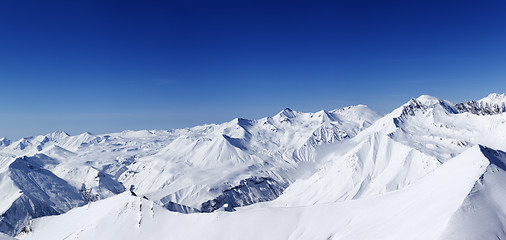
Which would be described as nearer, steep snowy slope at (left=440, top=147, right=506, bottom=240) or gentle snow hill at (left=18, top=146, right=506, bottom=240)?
steep snowy slope at (left=440, top=147, right=506, bottom=240)

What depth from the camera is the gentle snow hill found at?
190ft

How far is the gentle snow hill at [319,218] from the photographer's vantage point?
57.9 metres

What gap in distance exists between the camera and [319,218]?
83.3m

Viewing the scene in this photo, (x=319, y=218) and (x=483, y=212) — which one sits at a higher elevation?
(x=483, y=212)

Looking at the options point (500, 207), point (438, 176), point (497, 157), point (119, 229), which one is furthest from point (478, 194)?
point (119, 229)

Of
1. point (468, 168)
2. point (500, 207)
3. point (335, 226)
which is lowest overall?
point (335, 226)

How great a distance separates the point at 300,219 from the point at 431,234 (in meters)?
42.3

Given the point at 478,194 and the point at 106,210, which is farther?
the point at 106,210

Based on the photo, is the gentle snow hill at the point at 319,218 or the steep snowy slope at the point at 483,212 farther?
the gentle snow hill at the point at 319,218

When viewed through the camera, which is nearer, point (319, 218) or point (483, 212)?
point (483, 212)

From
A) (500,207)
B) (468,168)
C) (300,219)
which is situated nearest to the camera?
(500,207)

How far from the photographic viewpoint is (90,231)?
10069cm

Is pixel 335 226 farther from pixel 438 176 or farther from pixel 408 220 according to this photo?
pixel 438 176

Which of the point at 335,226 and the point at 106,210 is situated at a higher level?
the point at 106,210
